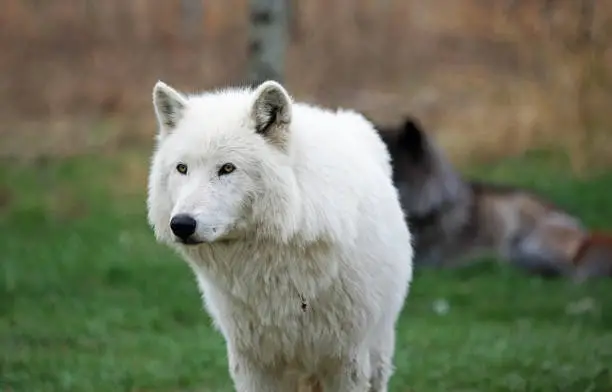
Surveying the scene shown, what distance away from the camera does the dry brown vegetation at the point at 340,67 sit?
50.7 ft

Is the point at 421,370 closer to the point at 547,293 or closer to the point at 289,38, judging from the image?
the point at 547,293

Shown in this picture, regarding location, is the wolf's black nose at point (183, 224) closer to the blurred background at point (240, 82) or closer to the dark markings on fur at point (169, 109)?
the dark markings on fur at point (169, 109)

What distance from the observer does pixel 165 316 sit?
29.6 feet

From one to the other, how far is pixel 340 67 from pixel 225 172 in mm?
12750

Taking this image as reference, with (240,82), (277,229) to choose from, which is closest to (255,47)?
(277,229)

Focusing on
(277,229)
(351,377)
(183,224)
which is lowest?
(351,377)

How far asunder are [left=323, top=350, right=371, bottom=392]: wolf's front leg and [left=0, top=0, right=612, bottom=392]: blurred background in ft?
5.63

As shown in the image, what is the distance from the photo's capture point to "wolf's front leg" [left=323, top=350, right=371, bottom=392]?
16.0 feet

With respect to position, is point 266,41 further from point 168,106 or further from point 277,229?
point 277,229

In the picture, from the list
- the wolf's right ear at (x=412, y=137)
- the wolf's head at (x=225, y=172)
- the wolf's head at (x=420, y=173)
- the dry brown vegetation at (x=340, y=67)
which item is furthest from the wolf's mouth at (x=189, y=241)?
the dry brown vegetation at (x=340, y=67)

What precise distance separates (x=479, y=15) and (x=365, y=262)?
12942 mm

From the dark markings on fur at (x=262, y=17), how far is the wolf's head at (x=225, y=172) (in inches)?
222

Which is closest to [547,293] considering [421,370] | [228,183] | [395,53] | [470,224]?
[470,224]

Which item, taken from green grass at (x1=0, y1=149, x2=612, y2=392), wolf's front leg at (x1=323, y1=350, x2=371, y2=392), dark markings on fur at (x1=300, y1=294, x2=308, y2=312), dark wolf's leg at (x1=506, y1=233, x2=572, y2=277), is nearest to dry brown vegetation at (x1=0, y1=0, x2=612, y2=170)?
green grass at (x1=0, y1=149, x2=612, y2=392)
